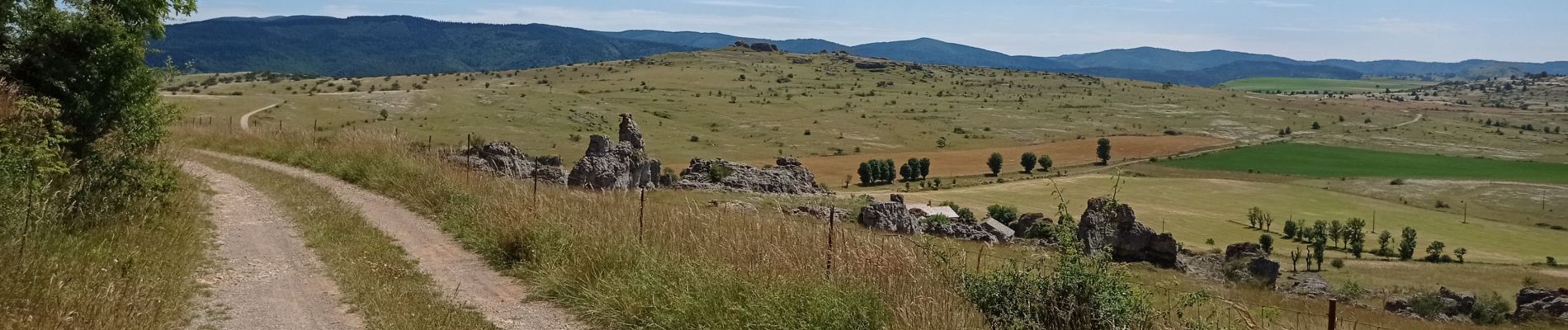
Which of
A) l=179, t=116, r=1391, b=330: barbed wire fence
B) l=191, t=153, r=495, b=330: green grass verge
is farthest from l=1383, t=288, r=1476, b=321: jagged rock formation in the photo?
l=191, t=153, r=495, b=330: green grass verge

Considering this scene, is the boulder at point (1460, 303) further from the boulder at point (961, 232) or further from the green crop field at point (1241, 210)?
the green crop field at point (1241, 210)

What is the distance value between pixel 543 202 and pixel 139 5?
5165mm

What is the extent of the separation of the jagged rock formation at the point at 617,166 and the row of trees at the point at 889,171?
169 feet

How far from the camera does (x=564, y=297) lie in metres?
8.74

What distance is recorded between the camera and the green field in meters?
114

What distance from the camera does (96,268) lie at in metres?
7.64

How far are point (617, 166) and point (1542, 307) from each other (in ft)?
101

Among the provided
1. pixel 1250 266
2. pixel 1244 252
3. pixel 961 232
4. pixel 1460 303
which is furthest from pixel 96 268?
pixel 1460 303

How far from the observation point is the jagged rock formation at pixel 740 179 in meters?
34.4

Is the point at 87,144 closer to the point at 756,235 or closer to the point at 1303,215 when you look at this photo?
the point at 756,235

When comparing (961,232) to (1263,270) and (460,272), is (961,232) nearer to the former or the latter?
(1263,270)

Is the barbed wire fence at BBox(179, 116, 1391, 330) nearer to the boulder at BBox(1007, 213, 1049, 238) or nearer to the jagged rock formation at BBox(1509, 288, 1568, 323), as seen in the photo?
the jagged rock formation at BBox(1509, 288, 1568, 323)

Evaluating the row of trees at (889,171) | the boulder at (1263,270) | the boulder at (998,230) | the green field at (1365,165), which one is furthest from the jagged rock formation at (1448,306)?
the green field at (1365,165)

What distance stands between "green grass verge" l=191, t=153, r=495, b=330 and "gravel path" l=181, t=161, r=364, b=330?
171mm
